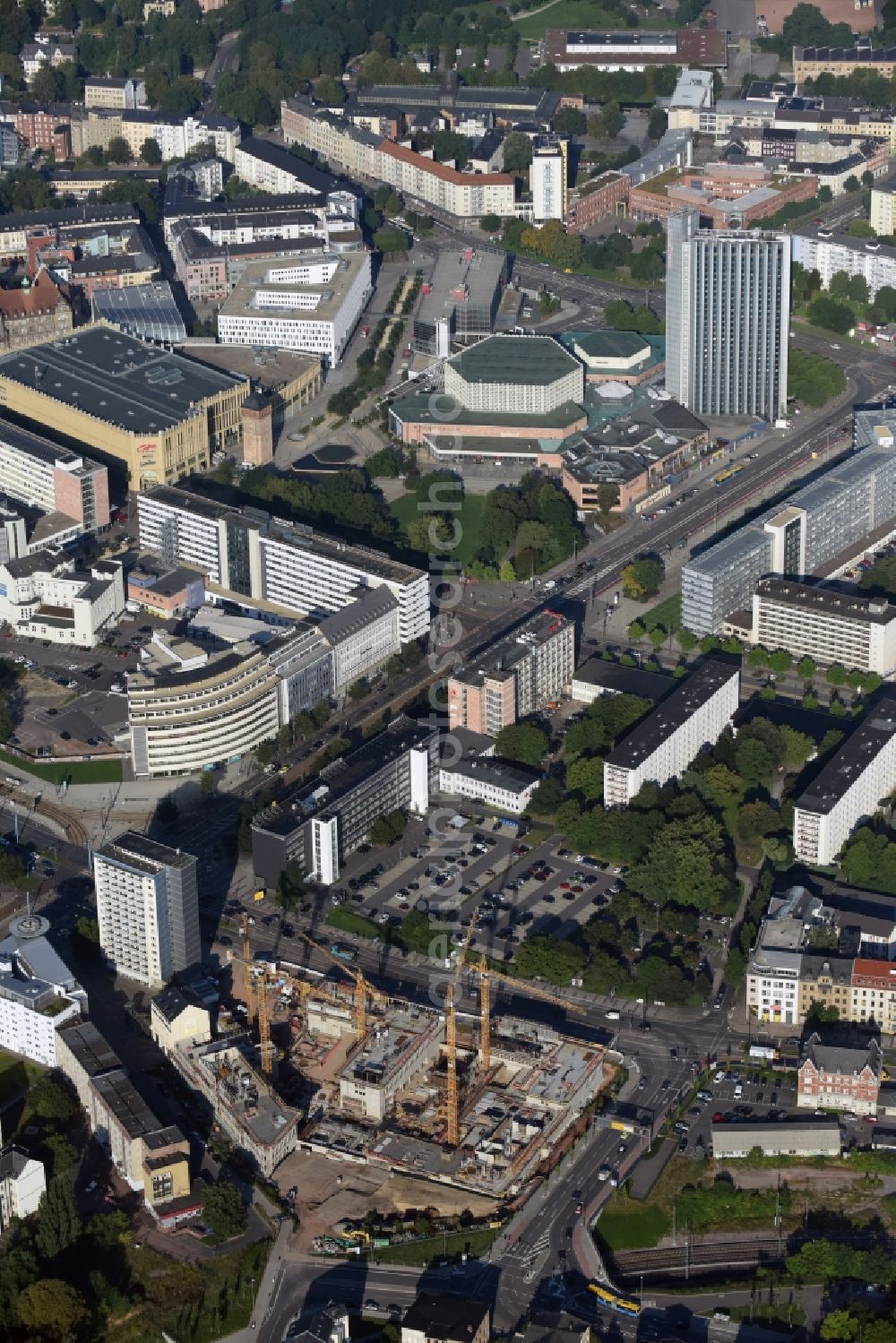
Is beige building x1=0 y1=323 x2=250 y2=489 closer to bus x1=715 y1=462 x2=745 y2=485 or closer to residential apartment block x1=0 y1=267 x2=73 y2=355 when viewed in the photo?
residential apartment block x1=0 y1=267 x2=73 y2=355

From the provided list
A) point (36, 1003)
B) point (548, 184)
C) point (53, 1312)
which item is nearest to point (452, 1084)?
point (53, 1312)

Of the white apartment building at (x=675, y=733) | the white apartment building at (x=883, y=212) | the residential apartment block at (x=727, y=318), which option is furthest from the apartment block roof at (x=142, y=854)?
the white apartment building at (x=883, y=212)

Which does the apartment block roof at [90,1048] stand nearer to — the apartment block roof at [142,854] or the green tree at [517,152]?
the apartment block roof at [142,854]

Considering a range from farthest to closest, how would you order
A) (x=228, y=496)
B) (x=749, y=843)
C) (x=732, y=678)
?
(x=228, y=496), (x=732, y=678), (x=749, y=843)

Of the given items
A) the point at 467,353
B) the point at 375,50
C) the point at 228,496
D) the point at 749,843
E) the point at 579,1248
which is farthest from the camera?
the point at 375,50

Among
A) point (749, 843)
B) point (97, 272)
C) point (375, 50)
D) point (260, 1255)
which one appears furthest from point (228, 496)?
point (375, 50)

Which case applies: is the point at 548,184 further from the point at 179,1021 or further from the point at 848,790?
the point at 179,1021

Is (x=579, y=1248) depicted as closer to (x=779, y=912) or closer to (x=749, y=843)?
(x=779, y=912)
